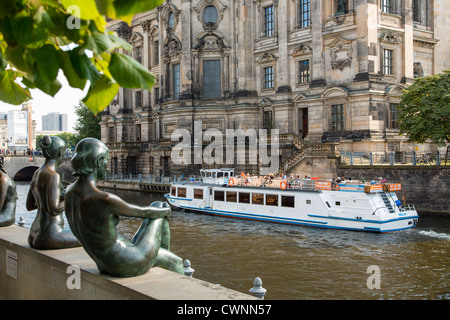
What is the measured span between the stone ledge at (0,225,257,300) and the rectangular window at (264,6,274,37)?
40912 mm

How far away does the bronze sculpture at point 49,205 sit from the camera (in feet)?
23.3

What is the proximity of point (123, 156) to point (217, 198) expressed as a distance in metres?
27.5

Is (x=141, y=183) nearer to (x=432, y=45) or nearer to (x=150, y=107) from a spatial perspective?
(x=150, y=107)

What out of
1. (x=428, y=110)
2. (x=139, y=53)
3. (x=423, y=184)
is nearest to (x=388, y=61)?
(x=428, y=110)

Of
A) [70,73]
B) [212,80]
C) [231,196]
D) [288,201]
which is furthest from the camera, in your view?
[212,80]

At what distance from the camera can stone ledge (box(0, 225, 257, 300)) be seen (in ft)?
16.2

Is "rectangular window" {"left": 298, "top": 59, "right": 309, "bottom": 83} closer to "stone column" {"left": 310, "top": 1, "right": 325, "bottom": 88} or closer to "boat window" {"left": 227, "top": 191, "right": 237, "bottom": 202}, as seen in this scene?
"stone column" {"left": 310, "top": 1, "right": 325, "bottom": 88}

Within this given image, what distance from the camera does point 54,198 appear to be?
24.6ft

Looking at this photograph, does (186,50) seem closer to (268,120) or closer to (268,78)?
(268,78)

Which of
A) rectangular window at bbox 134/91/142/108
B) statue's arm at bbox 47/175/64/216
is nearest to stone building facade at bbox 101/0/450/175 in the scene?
rectangular window at bbox 134/91/142/108

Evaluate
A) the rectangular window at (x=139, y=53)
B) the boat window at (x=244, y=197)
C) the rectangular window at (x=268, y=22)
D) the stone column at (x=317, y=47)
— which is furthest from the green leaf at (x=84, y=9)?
the rectangular window at (x=139, y=53)

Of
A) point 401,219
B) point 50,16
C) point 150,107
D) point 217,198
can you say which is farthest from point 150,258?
point 150,107

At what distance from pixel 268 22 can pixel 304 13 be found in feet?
14.9

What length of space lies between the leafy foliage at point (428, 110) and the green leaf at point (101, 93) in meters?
30.8
